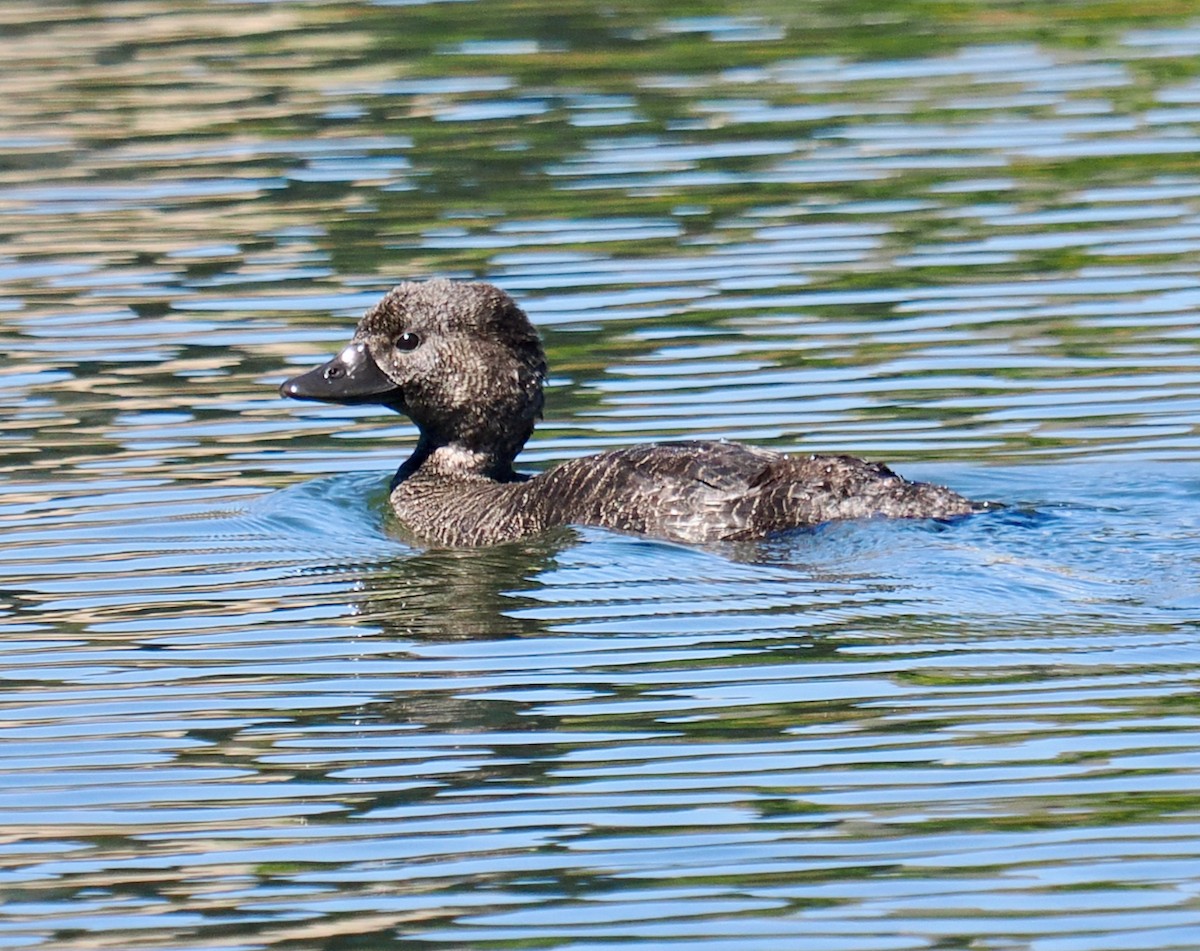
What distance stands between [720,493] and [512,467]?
175 centimetres

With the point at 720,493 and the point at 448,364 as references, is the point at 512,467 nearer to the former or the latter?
the point at 448,364

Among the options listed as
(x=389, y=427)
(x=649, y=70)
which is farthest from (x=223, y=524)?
(x=649, y=70)

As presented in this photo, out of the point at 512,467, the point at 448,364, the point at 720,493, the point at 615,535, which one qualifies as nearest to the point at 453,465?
the point at 512,467

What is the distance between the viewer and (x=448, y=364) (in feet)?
33.2

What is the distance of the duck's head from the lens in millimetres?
10062

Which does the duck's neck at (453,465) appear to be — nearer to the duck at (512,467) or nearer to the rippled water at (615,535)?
the duck at (512,467)

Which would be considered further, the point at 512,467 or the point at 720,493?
the point at 512,467

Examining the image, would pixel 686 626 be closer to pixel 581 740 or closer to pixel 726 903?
pixel 581 740

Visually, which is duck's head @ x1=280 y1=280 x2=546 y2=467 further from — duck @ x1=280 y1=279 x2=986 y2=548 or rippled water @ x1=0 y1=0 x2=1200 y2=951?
rippled water @ x1=0 y1=0 x2=1200 y2=951

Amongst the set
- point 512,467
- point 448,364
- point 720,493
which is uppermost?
point 448,364

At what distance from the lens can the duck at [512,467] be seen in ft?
28.7

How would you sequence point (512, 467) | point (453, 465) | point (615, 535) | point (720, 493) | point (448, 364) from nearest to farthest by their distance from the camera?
point (720, 493)
point (615, 535)
point (448, 364)
point (453, 465)
point (512, 467)

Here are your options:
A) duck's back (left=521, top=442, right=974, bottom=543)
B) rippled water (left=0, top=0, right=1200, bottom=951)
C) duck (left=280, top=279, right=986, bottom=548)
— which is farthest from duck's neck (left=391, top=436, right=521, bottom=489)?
duck's back (left=521, top=442, right=974, bottom=543)

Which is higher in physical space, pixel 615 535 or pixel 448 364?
pixel 448 364
